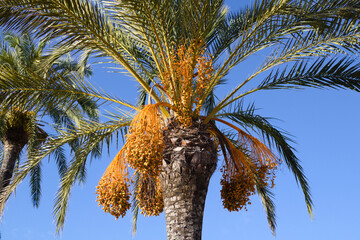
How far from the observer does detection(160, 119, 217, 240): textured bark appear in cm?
669

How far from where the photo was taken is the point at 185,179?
22.2ft

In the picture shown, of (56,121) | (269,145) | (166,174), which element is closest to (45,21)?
(166,174)

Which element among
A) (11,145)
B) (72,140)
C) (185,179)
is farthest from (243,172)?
(11,145)

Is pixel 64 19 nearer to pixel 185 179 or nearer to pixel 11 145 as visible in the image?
pixel 185 179

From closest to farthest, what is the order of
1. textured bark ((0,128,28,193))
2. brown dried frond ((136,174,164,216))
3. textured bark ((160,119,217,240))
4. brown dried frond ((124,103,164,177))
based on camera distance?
brown dried frond ((124,103,164,177)) < textured bark ((160,119,217,240)) < brown dried frond ((136,174,164,216)) < textured bark ((0,128,28,193))

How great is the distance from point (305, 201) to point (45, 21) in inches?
264

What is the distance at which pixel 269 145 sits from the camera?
8.65 m

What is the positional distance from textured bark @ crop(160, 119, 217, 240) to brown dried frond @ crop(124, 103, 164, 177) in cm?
59

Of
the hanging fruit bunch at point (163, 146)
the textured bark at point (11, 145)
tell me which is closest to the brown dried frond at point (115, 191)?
the hanging fruit bunch at point (163, 146)

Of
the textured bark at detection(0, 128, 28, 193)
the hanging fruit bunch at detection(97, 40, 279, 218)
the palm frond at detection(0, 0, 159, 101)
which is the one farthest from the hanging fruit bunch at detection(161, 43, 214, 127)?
the textured bark at detection(0, 128, 28, 193)

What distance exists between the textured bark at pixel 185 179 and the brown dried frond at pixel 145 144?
593mm

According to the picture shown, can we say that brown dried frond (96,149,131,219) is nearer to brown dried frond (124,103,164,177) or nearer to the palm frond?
brown dried frond (124,103,164,177)

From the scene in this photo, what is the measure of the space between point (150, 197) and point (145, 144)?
6.16ft

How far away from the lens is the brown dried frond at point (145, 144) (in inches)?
237
